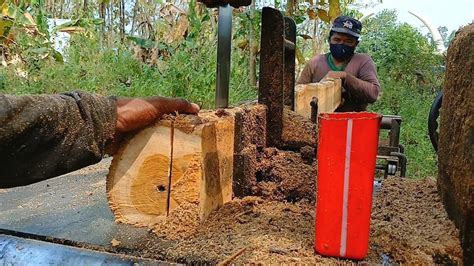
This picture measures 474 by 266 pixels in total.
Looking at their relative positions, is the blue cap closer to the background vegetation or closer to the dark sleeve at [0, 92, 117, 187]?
the background vegetation

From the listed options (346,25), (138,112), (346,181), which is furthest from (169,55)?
(346,181)

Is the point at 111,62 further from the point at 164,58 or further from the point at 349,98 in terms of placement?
the point at 349,98

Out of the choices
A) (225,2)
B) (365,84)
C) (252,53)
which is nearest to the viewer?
(225,2)

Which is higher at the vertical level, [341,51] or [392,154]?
[341,51]

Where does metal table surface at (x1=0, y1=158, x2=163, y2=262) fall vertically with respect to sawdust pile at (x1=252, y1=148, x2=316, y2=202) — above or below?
below

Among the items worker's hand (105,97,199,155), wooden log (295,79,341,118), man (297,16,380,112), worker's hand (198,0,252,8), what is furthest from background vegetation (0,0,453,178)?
worker's hand (105,97,199,155)

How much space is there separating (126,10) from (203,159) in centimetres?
919

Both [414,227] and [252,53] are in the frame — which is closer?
[414,227]

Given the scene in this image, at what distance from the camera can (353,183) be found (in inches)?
50.1

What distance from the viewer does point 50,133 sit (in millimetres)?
1419

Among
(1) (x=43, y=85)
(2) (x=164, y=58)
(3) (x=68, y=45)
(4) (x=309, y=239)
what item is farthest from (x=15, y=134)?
(3) (x=68, y=45)

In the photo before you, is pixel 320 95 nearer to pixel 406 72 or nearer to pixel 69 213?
pixel 69 213

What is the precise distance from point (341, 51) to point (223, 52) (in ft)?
9.70

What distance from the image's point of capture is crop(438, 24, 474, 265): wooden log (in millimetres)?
1330
